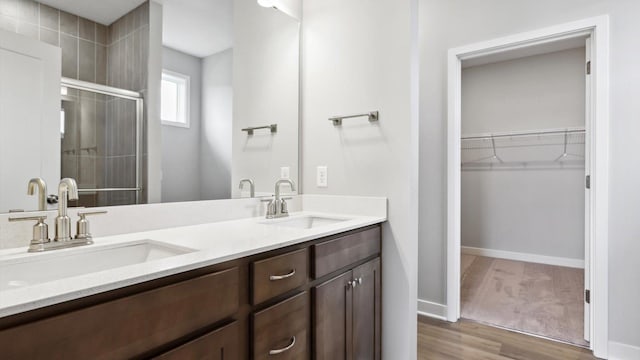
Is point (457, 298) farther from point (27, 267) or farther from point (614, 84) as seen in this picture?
point (27, 267)

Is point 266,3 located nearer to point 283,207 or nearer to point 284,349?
point 283,207

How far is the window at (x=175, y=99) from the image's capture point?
144 cm

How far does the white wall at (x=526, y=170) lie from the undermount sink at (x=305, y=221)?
352 centimetres

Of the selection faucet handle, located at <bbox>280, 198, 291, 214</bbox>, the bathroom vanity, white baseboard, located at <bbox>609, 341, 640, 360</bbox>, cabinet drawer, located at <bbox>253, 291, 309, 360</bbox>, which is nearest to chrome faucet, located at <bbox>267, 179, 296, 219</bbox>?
faucet handle, located at <bbox>280, 198, 291, 214</bbox>

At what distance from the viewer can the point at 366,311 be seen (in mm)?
1621

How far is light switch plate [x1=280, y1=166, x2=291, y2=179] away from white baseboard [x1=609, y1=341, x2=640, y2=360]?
2244 millimetres

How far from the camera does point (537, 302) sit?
2875mm

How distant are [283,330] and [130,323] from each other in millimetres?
540

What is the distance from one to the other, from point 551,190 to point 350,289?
12.6ft

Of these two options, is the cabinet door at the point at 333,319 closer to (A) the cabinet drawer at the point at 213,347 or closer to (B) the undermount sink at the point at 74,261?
(A) the cabinet drawer at the point at 213,347

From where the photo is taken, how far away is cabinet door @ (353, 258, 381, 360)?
154 centimetres

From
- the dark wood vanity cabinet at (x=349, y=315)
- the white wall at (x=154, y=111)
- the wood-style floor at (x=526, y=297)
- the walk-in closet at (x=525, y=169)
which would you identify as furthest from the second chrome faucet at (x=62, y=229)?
the walk-in closet at (x=525, y=169)

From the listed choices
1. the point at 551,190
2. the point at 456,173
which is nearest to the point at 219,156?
the point at 456,173

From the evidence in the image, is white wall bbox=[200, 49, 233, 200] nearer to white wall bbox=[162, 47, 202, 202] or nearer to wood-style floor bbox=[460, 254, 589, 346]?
white wall bbox=[162, 47, 202, 202]
